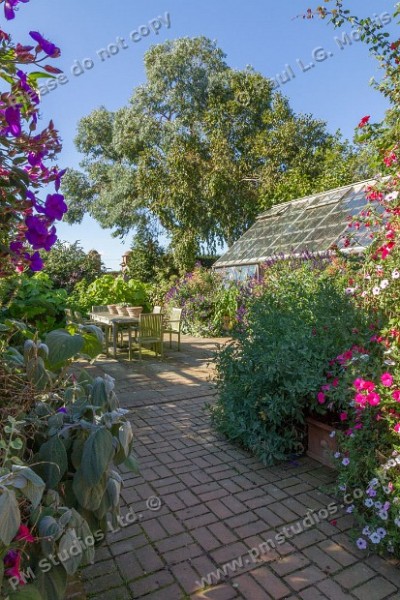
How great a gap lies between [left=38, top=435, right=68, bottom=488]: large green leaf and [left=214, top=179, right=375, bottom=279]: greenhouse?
768 centimetres

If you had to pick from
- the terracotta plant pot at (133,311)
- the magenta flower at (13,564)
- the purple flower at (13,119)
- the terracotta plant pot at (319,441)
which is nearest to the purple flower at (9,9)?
the purple flower at (13,119)

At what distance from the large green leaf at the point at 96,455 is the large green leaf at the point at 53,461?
105 millimetres

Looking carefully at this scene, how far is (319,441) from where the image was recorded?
135 inches

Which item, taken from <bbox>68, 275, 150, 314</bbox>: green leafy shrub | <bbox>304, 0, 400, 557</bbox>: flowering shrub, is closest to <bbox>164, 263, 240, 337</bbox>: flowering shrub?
<bbox>68, 275, 150, 314</bbox>: green leafy shrub

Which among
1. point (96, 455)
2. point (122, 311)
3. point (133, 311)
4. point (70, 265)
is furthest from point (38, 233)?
point (70, 265)

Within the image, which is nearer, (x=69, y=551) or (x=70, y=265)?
(x=69, y=551)

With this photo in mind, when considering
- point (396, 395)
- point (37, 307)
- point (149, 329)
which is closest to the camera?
point (396, 395)

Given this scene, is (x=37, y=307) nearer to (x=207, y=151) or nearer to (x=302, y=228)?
(x=302, y=228)

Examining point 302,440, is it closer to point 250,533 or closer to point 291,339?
point 291,339

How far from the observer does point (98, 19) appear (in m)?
3.91

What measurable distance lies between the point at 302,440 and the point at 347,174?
1458 centimetres

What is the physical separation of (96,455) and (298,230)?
34.4ft

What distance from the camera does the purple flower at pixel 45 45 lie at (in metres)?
1.15

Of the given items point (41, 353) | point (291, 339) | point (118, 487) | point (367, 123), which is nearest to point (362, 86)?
point (367, 123)
